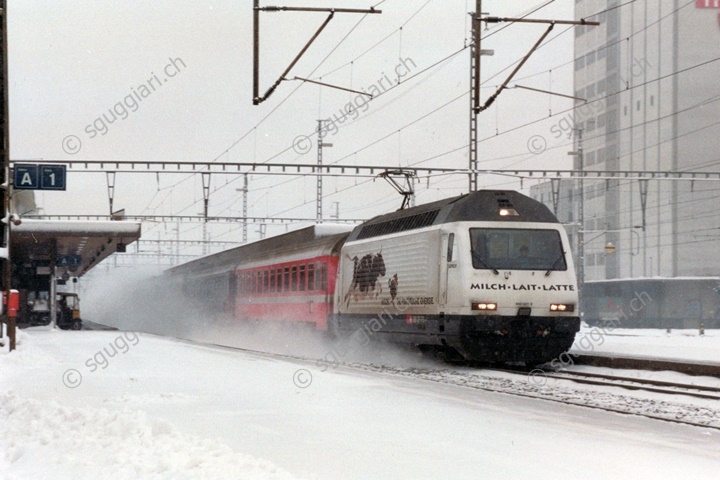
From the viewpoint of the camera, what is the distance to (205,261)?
4356cm

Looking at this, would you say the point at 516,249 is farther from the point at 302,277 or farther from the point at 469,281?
the point at 302,277

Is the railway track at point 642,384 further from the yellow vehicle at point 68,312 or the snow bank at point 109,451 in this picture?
the yellow vehicle at point 68,312

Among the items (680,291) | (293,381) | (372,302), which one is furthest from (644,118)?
(293,381)

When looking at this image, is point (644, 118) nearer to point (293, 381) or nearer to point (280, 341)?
point (280, 341)

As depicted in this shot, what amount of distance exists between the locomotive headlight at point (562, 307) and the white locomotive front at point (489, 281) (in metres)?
0.02

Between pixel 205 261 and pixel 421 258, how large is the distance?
25.6 m

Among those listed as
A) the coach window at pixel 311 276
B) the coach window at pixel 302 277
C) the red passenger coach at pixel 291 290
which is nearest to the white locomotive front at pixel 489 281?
the red passenger coach at pixel 291 290

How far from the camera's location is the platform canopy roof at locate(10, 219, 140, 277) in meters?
35.3

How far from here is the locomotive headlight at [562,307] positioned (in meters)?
18.0

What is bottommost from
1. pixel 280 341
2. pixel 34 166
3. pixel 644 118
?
pixel 280 341

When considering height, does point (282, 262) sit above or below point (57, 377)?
above

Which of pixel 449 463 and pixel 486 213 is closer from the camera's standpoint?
pixel 449 463

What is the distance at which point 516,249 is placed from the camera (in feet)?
59.7

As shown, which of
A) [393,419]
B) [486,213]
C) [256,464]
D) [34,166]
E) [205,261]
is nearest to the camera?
[256,464]
